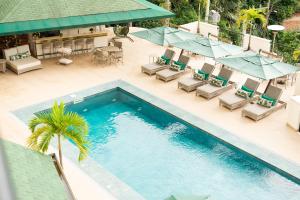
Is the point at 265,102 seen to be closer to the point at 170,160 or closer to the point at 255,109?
the point at 255,109

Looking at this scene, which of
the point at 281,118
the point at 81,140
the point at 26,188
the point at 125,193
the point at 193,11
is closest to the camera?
the point at 26,188

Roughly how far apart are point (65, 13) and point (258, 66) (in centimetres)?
1017

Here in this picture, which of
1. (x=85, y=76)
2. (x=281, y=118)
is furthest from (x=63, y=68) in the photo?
(x=281, y=118)

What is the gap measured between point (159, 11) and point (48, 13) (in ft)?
20.4

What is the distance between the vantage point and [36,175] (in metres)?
7.87

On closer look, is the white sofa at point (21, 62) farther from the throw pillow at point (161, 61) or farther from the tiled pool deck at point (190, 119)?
the throw pillow at point (161, 61)

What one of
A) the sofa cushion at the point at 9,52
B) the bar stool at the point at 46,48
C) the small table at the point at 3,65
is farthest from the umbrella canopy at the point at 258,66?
the small table at the point at 3,65

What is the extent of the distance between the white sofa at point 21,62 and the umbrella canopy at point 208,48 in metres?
7.14

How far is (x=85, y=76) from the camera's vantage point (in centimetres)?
1823

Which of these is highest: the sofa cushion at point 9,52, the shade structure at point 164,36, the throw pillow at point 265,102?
the shade structure at point 164,36

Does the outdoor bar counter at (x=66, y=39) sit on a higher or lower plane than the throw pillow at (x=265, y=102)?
higher

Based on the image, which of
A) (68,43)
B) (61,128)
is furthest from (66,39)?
(61,128)

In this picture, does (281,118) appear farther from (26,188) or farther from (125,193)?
(26,188)

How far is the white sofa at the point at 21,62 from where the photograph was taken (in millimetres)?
17906
